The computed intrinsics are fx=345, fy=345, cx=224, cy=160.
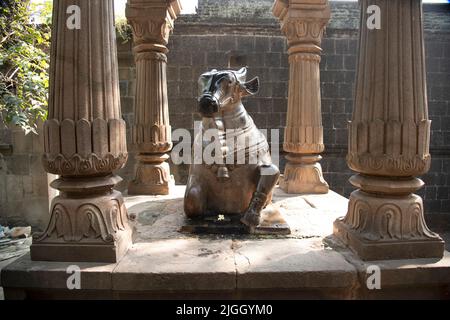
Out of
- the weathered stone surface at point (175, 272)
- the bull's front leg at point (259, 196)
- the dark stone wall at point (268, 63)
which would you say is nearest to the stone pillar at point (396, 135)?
the bull's front leg at point (259, 196)

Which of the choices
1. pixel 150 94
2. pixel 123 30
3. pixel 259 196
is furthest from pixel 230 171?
pixel 123 30

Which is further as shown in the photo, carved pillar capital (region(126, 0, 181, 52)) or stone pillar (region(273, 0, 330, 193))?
stone pillar (region(273, 0, 330, 193))

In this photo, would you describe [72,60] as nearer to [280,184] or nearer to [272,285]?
[272,285]

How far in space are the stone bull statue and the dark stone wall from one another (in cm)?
528

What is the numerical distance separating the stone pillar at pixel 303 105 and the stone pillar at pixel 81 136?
2917mm

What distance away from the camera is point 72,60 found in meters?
2.31

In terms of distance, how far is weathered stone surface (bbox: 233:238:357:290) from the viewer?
219 centimetres

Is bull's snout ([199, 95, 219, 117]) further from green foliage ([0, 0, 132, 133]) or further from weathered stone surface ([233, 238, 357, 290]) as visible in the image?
green foliage ([0, 0, 132, 133])

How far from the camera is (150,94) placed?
15.0 feet

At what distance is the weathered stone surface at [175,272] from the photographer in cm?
217

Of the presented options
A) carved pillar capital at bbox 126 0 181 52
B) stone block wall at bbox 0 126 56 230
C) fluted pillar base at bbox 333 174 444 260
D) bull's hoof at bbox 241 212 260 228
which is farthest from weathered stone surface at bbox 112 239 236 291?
stone block wall at bbox 0 126 56 230

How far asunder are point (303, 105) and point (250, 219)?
2410mm
